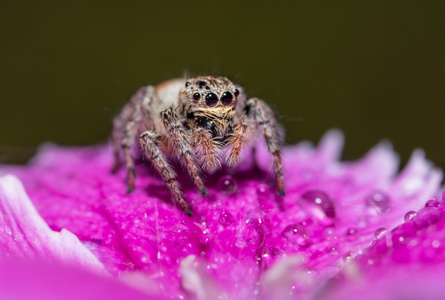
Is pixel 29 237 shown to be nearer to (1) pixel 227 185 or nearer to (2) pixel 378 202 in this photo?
(1) pixel 227 185

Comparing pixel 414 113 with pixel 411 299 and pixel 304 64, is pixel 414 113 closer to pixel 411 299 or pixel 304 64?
pixel 304 64

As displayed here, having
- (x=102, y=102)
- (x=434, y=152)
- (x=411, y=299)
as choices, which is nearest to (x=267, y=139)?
(x=411, y=299)

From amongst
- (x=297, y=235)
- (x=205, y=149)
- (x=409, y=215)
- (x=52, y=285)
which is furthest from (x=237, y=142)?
(x=52, y=285)

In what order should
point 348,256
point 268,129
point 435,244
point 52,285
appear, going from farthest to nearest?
1. point 268,129
2. point 348,256
3. point 435,244
4. point 52,285

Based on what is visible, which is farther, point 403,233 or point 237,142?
point 237,142

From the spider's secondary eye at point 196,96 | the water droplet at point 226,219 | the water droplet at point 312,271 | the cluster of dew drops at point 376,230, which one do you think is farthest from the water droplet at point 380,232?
the spider's secondary eye at point 196,96

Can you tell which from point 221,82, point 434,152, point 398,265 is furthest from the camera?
point 434,152

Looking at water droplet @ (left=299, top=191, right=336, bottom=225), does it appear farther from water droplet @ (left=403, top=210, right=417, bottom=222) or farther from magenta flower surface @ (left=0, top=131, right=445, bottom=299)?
water droplet @ (left=403, top=210, right=417, bottom=222)
